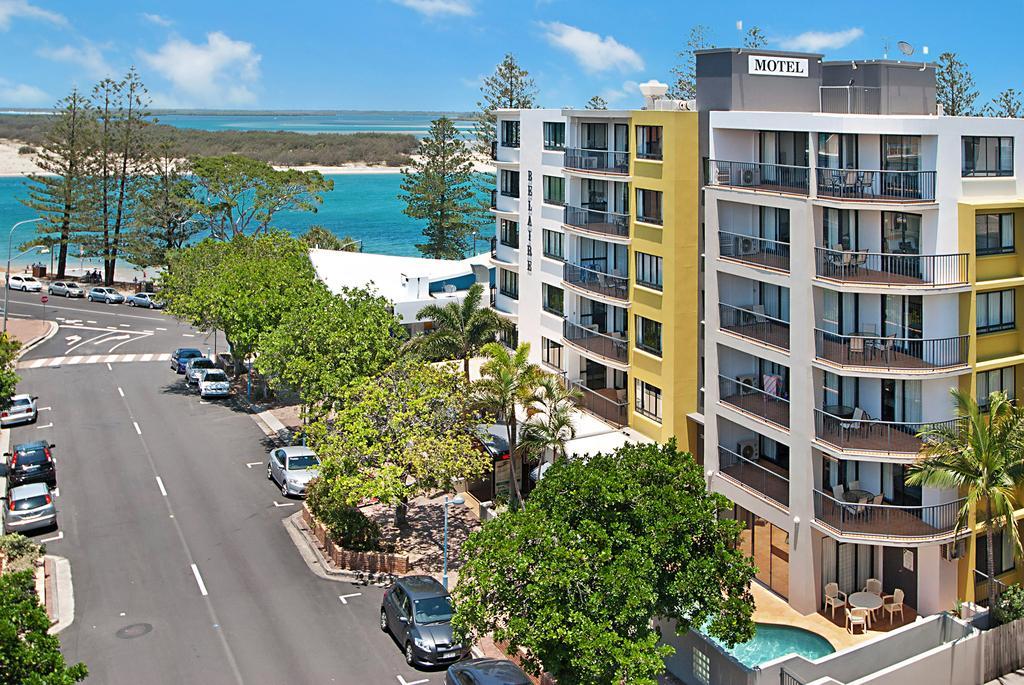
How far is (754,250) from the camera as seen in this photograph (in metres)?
36.2

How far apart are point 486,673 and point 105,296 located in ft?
252

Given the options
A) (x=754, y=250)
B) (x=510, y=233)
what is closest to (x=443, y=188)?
(x=510, y=233)

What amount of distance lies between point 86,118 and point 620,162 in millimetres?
75954

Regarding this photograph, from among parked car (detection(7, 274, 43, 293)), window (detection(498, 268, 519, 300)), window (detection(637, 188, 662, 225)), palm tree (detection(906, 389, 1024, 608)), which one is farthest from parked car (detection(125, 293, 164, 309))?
palm tree (detection(906, 389, 1024, 608))

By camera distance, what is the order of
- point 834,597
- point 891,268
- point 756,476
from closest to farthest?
point 891,268, point 834,597, point 756,476

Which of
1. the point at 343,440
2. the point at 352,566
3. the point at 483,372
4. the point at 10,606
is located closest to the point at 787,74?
the point at 483,372

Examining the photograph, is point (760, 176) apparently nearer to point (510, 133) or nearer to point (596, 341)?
point (596, 341)

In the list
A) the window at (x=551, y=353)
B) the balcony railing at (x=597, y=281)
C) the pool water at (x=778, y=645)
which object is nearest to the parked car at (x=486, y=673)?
the pool water at (x=778, y=645)

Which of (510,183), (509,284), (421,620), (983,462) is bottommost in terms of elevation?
(421,620)

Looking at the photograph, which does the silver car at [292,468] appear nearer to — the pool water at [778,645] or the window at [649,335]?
the window at [649,335]

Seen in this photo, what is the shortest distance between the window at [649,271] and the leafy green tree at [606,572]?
12.5 meters

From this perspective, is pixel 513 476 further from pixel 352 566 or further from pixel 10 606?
pixel 10 606

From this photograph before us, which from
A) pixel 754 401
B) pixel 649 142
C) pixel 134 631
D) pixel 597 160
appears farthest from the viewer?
pixel 597 160

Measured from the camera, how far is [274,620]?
3412 centimetres
